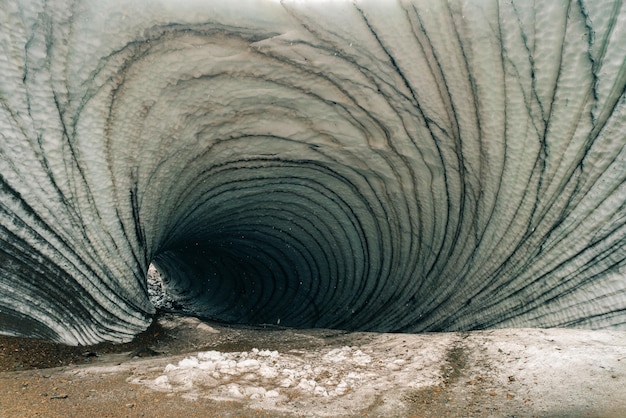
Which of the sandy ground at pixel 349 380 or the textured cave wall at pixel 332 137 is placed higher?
the textured cave wall at pixel 332 137

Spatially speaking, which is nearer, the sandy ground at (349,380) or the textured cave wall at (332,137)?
the sandy ground at (349,380)

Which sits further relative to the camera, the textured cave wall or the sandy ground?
the textured cave wall

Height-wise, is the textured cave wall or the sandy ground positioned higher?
the textured cave wall

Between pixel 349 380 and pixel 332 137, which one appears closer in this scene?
pixel 349 380

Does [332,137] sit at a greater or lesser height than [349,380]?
greater
